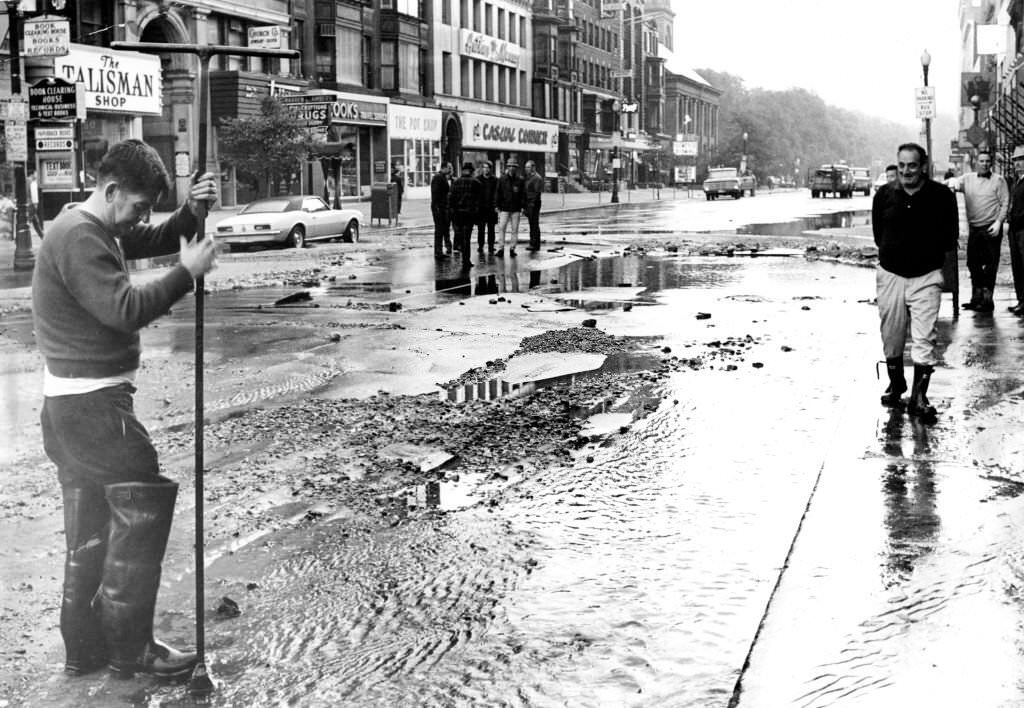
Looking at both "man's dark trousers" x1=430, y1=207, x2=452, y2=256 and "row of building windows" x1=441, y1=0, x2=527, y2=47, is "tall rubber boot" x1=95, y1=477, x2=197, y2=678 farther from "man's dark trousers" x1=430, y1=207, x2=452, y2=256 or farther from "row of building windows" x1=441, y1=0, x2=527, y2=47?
"row of building windows" x1=441, y1=0, x2=527, y2=47

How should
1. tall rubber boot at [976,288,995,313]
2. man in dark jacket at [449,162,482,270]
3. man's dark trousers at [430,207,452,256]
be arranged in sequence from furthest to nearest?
man's dark trousers at [430,207,452,256]
man in dark jacket at [449,162,482,270]
tall rubber boot at [976,288,995,313]

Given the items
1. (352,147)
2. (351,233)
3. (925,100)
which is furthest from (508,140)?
(925,100)

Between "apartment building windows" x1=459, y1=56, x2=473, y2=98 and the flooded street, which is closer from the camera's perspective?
the flooded street

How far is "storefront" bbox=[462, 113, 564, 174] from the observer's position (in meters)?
71.1

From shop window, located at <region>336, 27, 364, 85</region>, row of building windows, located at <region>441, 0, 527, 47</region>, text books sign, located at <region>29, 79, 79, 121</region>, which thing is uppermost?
row of building windows, located at <region>441, 0, 527, 47</region>

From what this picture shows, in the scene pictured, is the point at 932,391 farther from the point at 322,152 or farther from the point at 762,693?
the point at 322,152

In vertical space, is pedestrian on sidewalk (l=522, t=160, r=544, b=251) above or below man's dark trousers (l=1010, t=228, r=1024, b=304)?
above

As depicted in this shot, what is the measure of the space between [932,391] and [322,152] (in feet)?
126

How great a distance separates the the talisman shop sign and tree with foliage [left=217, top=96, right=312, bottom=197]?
8.89ft

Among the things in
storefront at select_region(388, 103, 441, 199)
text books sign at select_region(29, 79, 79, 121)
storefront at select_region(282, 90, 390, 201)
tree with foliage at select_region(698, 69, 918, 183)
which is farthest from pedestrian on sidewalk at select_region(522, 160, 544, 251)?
tree with foliage at select_region(698, 69, 918, 183)

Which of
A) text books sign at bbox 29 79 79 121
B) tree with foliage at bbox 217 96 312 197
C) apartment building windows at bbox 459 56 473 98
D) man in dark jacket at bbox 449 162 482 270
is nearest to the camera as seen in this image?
text books sign at bbox 29 79 79 121

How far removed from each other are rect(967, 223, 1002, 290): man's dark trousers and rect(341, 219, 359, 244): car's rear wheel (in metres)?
19.0

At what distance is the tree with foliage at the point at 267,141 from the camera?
41031 mm

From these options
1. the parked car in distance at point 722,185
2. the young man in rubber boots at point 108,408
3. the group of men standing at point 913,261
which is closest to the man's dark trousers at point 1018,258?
the group of men standing at point 913,261
